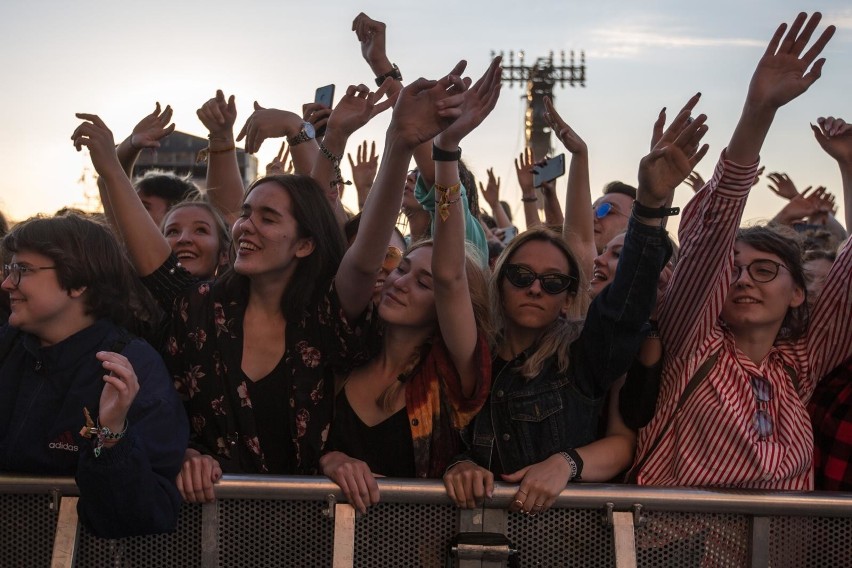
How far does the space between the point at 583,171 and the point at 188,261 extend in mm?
2029

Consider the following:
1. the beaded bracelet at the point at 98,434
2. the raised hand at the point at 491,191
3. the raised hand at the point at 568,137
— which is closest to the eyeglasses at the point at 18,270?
the beaded bracelet at the point at 98,434

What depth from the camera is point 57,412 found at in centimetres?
297

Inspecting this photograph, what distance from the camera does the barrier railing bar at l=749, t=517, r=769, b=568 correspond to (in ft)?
9.44

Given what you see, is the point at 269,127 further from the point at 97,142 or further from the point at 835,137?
the point at 835,137

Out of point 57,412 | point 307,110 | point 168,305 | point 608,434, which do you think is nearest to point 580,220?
point 307,110

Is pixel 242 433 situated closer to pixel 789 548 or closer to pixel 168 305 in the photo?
pixel 168 305

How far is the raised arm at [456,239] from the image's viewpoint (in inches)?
128

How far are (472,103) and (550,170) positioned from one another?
2465mm

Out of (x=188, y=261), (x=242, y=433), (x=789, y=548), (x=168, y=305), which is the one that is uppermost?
(x=188, y=261)

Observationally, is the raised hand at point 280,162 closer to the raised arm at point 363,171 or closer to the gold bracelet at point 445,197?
the raised arm at point 363,171

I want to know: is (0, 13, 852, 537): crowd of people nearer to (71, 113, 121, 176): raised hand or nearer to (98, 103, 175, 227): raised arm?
(71, 113, 121, 176): raised hand

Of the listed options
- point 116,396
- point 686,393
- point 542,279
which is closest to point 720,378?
point 686,393

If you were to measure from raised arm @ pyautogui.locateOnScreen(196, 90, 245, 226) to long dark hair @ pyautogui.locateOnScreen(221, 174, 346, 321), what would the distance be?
3.71 ft

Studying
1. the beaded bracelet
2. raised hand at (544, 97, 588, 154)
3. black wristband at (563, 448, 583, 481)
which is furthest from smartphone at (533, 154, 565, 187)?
the beaded bracelet
